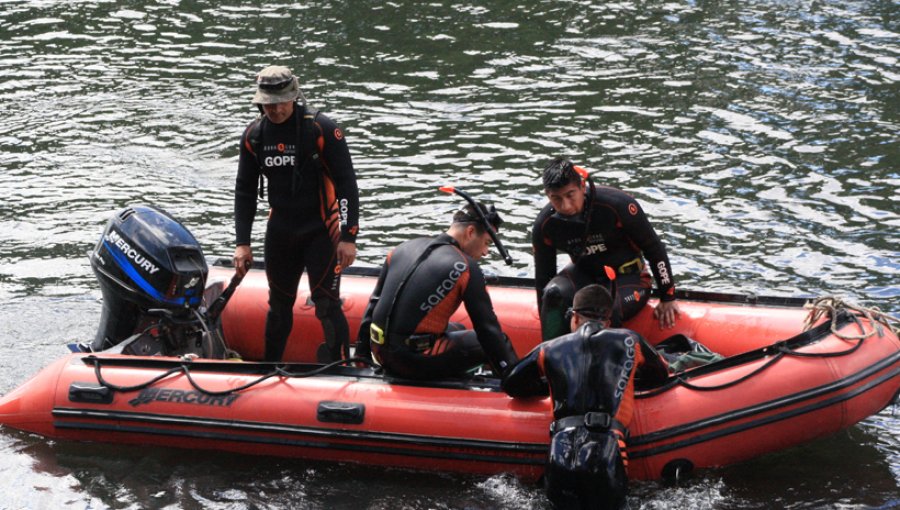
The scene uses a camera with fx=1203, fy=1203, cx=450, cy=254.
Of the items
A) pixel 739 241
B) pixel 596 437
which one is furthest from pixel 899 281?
pixel 596 437

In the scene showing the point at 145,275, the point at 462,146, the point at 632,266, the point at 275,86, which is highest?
the point at 275,86

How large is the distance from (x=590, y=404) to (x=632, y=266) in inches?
56.7

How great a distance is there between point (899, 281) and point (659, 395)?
2.77 m

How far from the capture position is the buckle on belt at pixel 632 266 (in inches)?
→ 249

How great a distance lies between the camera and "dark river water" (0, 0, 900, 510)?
5782 mm

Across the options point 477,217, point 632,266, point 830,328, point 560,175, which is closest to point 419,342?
point 477,217

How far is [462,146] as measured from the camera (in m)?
10.0

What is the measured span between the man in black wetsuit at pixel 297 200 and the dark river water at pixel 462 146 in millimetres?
931

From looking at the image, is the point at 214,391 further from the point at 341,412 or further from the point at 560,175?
the point at 560,175

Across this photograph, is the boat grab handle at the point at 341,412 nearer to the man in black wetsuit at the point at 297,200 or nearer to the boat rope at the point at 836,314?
the man in black wetsuit at the point at 297,200

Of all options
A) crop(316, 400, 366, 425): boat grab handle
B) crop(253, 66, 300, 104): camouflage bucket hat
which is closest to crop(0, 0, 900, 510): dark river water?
crop(316, 400, 366, 425): boat grab handle

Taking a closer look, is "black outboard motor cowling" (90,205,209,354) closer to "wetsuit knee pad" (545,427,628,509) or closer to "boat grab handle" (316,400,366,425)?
"boat grab handle" (316,400,366,425)

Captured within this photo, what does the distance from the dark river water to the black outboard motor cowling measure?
0.76 m

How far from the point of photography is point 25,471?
5.90 meters
